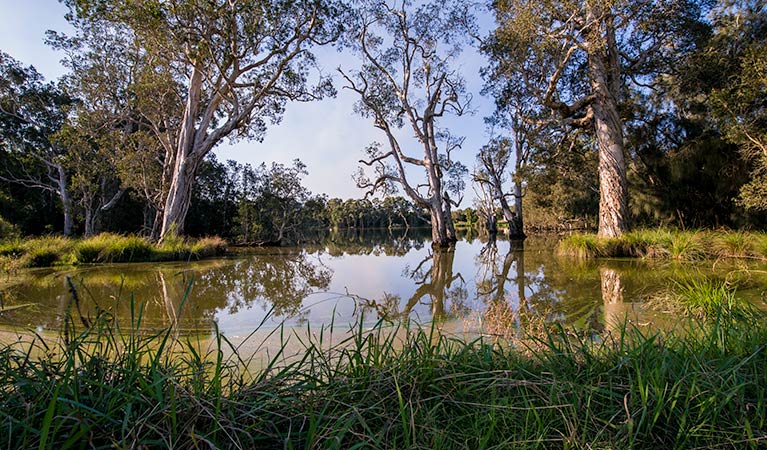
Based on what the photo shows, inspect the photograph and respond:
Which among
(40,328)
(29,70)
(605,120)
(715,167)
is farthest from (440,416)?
(29,70)

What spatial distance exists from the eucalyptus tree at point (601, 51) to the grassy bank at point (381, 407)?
9.13 m

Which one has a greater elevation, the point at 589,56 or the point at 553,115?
the point at 589,56

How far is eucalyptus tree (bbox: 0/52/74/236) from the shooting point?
709 inches

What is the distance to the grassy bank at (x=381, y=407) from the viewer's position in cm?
109

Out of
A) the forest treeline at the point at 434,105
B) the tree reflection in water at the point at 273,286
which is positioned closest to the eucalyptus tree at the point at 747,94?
the forest treeline at the point at 434,105

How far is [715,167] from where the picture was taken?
32.7 feet

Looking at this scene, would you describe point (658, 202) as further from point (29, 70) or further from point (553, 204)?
point (29, 70)

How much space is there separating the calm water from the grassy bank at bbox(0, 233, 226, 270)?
110cm

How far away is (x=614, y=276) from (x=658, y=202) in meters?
8.75

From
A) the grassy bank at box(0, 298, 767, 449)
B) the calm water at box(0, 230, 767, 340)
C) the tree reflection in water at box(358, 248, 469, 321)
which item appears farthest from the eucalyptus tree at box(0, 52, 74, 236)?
the grassy bank at box(0, 298, 767, 449)

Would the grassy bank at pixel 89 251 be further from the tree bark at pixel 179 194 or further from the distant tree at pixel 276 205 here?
the distant tree at pixel 276 205

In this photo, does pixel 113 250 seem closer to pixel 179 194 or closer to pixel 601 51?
pixel 179 194

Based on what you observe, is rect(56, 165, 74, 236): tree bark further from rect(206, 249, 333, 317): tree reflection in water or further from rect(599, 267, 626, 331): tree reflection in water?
rect(599, 267, 626, 331): tree reflection in water

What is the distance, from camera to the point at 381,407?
1.34 metres
